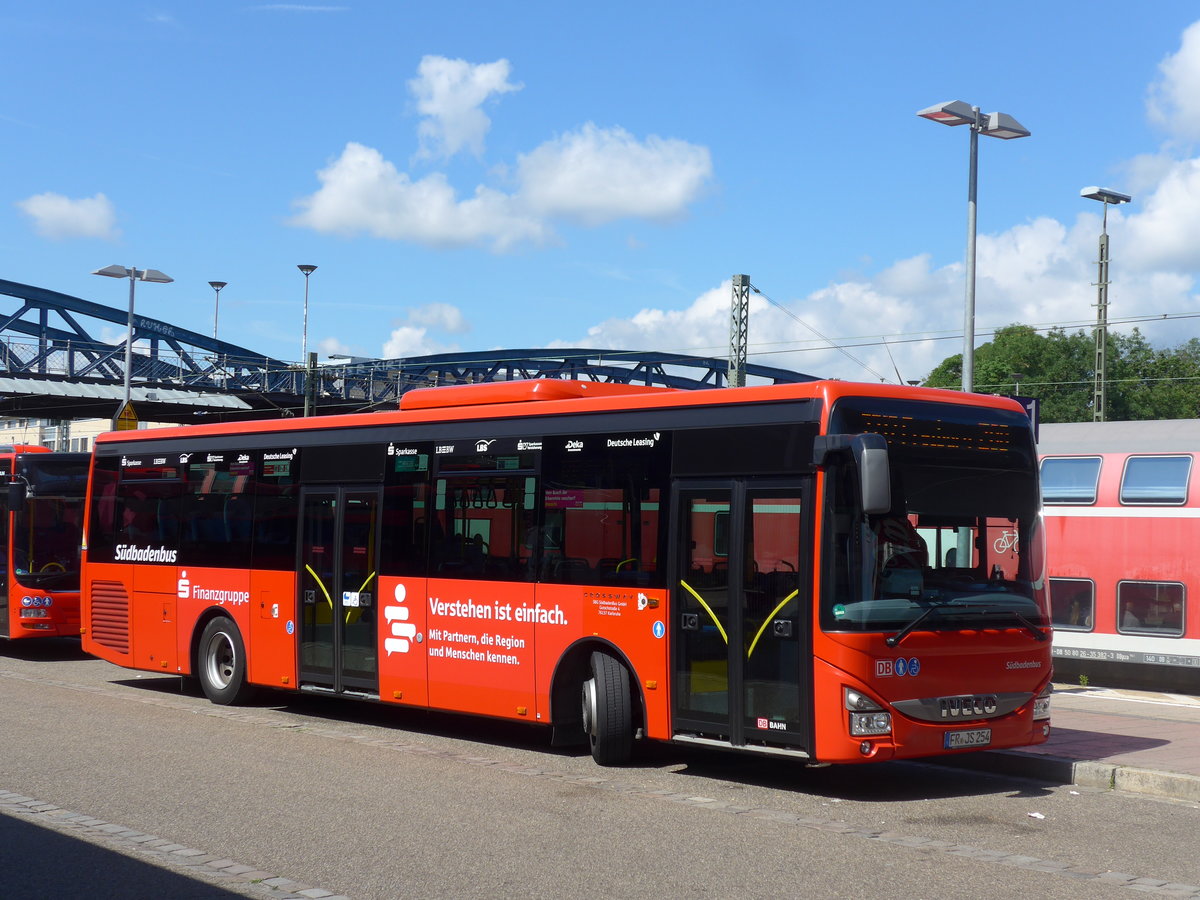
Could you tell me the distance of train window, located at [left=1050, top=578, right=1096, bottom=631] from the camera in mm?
19281

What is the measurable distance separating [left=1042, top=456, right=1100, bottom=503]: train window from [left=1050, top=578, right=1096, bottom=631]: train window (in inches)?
44.6

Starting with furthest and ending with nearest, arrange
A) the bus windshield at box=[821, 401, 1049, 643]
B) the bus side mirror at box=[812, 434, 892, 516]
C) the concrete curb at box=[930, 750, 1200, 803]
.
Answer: the concrete curb at box=[930, 750, 1200, 803]
the bus windshield at box=[821, 401, 1049, 643]
the bus side mirror at box=[812, 434, 892, 516]

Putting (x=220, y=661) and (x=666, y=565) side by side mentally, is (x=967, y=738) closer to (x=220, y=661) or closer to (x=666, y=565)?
(x=666, y=565)

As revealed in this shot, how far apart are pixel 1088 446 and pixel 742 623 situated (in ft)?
36.9

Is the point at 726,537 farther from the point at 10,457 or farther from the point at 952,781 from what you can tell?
the point at 10,457

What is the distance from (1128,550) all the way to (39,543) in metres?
15.2

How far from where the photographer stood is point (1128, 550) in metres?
19.0

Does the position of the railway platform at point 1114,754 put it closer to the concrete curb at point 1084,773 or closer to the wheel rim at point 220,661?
the concrete curb at point 1084,773

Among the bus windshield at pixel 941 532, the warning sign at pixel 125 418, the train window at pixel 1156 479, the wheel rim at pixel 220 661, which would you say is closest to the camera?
the bus windshield at pixel 941 532

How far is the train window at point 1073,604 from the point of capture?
19.3 metres

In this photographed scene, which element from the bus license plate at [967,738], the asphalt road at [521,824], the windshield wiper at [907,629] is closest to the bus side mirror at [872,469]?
the windshield wiper at [907,629]

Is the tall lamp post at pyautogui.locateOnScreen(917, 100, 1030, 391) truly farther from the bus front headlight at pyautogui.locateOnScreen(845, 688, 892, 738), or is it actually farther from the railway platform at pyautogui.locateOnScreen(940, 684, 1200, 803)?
the bus front headlight at pyautogui.locateOnScreen(845, 688, 892, 738)

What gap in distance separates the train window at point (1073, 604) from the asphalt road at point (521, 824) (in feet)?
27.9

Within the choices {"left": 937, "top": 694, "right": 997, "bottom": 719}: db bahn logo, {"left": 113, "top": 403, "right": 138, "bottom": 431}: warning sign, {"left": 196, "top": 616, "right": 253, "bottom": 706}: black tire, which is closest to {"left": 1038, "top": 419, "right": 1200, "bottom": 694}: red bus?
{"left": 937, "top": 694, "right": 997, "bottom": 719}: db bahn logo
